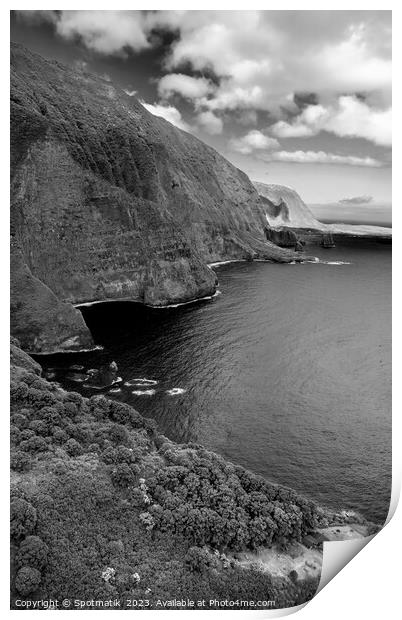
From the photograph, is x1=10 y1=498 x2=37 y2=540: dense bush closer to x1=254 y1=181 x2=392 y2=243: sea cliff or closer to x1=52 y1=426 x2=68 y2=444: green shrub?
x1=52 y1=426 x2=68 y2=444: green shrub

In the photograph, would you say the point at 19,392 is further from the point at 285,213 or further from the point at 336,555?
the point at 285,213

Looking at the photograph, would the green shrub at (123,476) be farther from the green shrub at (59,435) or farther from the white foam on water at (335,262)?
the white foam on water at (335,262)

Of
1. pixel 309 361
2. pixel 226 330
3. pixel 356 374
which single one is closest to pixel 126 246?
pixel 226 330

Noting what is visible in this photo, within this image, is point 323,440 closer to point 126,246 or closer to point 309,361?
point 309,361

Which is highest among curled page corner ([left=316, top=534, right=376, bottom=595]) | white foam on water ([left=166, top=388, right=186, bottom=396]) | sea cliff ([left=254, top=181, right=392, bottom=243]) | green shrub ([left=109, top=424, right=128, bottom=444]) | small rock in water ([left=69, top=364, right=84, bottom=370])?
sea cliff ([left=254, top=181, right=392, bottom=243])

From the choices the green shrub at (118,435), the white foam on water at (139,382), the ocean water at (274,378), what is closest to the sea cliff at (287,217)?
the ocean water at (274,378)

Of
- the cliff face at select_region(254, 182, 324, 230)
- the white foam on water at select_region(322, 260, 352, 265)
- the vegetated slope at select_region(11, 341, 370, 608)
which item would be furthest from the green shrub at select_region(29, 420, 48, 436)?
the cliff face at select_region(254, 182, 324, 230)
